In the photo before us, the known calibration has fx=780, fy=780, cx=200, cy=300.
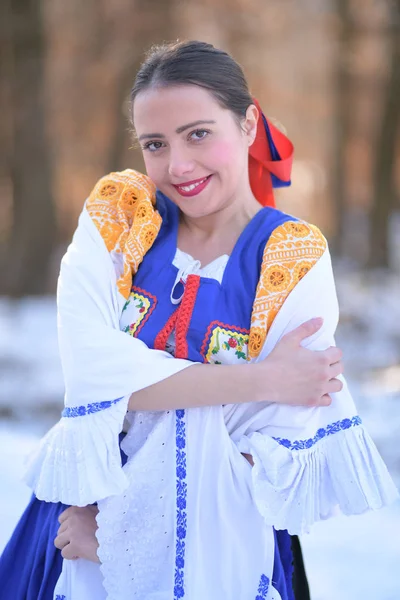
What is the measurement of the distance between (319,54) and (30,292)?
380 inches

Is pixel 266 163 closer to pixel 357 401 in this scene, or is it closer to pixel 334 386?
pixel 334 386

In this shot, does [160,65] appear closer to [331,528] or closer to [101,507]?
[101,507]

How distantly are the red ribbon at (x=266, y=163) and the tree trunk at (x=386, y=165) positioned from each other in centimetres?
693

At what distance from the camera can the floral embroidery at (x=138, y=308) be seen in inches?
66.6

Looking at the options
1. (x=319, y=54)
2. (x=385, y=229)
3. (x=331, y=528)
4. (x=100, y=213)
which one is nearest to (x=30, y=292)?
(x=385, y=229)

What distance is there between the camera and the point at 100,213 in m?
1.78

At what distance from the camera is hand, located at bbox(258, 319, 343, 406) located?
61.9 inches

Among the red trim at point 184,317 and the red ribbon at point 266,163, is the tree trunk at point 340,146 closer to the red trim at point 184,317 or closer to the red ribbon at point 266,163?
the red ribbon at point 266,163

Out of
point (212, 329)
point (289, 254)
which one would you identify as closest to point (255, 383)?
point (212, 329)

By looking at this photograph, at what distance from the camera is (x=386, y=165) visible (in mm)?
8805

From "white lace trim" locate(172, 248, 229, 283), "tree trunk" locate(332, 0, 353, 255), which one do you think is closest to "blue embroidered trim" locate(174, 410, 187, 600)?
"white lace trim" locate(172, 248, 229, 283)

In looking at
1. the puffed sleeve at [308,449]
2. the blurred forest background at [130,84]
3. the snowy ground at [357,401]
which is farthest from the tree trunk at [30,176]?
the puffed sleeve at [308,449]

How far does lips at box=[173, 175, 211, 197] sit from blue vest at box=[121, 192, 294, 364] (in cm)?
14

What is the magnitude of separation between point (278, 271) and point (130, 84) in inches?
380
